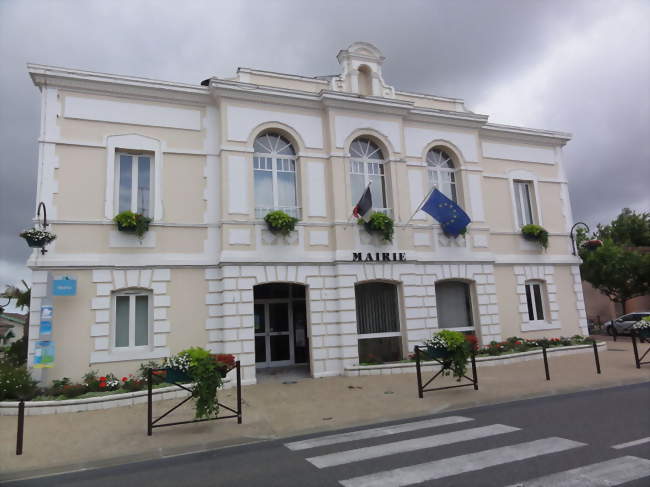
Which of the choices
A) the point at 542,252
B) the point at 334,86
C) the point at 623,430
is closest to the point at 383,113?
the point at 334,86

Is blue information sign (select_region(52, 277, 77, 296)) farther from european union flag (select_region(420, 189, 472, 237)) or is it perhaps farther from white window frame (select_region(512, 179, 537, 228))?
white window frame (select_region(512, 179, 537, 228))

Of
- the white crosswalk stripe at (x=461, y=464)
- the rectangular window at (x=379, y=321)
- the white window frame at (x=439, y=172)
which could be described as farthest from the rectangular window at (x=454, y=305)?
the white crosswalk stripe at (x=461, y=464)

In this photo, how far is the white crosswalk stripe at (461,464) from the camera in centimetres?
464

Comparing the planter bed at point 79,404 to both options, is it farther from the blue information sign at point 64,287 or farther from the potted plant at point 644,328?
the potted plant at point 644,328

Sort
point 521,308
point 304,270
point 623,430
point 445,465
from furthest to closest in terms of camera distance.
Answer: point 521,308
point 304,270
point 623,430
point 445,465

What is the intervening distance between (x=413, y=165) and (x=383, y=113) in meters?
1.93

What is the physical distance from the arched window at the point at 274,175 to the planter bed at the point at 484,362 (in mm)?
4702

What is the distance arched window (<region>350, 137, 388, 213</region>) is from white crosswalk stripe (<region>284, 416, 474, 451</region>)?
7650mm

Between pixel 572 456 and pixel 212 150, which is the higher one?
pixel 212 150

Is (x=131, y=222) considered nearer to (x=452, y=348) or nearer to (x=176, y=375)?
(x=176, y=375)

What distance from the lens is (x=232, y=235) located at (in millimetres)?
11766

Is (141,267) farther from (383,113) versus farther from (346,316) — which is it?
(383,113)

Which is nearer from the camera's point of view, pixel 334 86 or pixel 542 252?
pixel 334 86

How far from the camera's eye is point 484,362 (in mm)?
12625
